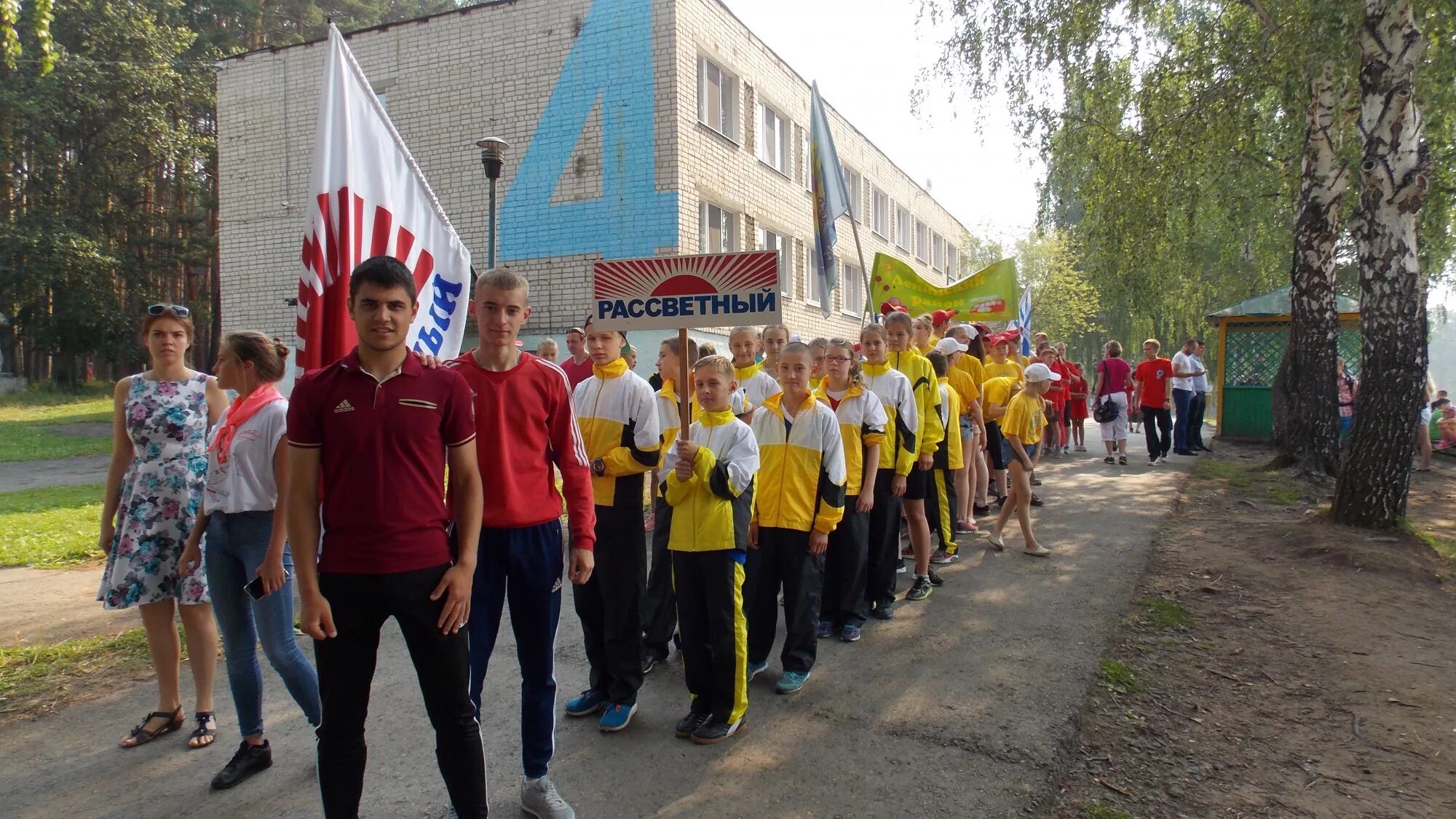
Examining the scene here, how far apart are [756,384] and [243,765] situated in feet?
13.0

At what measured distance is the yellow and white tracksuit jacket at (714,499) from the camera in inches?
152

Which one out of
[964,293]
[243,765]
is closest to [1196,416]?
[964,293]

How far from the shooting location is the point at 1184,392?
46.8 feet

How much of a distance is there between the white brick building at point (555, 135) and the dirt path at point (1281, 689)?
1073 cm

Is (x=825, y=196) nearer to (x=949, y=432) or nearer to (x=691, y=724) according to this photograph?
(x=949, y=432)

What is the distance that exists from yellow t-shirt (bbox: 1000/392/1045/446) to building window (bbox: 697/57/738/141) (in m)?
10.5

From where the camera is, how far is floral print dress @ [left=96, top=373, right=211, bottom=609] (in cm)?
375

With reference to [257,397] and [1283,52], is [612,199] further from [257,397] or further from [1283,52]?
[257,397]

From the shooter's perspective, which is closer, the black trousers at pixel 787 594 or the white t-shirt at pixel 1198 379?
the black trousers at pixel 787 594

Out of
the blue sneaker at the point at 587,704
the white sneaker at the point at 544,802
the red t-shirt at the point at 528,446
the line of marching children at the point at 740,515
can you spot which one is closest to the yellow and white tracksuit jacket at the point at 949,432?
the line of marching children at the point at 740,515

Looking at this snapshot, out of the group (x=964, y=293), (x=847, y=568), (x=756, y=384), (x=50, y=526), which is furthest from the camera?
(x=964, y=293)

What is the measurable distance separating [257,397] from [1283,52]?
35.1ft

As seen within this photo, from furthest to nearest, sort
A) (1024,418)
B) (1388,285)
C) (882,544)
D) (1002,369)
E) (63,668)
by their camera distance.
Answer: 1. (1002,369)
2. (1388,285)
3. (1024,418)
4. (882,544)
5. (63,668)

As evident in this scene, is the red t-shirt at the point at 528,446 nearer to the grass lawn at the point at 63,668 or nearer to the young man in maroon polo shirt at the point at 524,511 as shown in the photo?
the young man in maroon polo shirt at the point at 524,511
